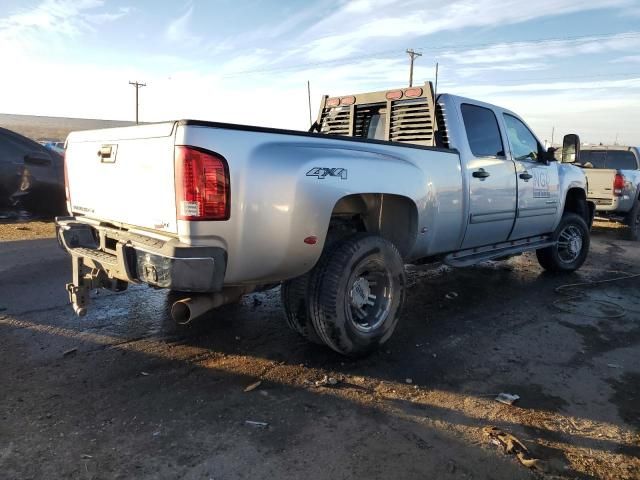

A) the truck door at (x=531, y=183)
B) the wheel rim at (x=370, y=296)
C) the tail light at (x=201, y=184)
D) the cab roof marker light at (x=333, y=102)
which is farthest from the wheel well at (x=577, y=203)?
the tail light at (x=201, y=184)

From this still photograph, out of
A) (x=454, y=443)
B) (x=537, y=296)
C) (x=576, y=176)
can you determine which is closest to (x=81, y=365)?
(x=454, y=443)

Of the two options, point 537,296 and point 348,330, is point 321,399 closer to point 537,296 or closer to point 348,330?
point 348,330

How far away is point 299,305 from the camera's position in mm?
3814

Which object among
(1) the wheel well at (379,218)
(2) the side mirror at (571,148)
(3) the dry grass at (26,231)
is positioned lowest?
(3) the dry grass at (26,231)

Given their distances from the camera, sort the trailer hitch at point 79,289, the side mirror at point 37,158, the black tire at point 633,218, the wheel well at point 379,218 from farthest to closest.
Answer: the black tire at point 633,218
the side mirror at point 37,158
the wheel well at point 379,218
the trailer hitch at point 79,289

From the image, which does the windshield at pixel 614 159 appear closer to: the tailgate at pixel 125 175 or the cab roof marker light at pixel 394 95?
the cab roof marker light at pixel 394 95

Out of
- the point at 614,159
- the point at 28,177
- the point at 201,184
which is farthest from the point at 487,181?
the point at 614,159

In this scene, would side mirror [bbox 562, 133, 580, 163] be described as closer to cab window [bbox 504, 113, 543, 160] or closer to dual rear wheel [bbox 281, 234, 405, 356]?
cab window [bbox 504, 113, 543, 160]

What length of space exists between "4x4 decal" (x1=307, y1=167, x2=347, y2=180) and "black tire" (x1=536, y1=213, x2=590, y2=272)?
463cm

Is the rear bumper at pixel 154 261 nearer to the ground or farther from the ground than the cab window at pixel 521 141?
nearer to the ground

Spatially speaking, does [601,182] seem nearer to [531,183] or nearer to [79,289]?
[531,183]

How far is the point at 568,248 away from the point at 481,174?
292 cm

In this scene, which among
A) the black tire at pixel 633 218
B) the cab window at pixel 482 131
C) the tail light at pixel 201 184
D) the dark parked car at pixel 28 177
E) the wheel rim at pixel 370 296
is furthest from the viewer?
the black tire at pixel 633 218

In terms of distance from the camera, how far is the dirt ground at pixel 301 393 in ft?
8.80
